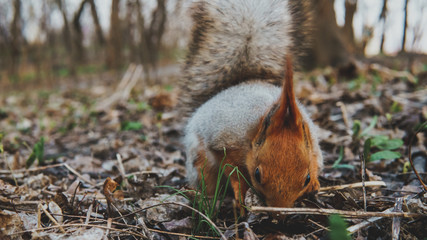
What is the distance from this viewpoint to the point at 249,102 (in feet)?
6.18

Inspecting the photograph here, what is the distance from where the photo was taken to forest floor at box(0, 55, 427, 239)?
1409mm

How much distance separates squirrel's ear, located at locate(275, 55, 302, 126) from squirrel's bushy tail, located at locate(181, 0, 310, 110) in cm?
100

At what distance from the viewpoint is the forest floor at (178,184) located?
4.62 feet

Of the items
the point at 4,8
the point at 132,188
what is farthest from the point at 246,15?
the point at 4,8

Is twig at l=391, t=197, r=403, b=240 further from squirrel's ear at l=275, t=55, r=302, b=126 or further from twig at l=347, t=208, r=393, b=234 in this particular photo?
squirrel's ear at l=275, t=55, r=302, b=126

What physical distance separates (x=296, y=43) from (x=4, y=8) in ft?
49.1

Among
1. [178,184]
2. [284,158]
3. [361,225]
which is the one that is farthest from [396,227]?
[178,184]

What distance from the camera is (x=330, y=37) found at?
7.07m

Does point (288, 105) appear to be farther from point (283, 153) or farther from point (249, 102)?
point (249, 102)

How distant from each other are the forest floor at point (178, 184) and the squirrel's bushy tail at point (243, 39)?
2.32ft

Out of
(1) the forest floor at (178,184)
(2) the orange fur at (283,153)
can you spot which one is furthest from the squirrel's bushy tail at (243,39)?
(2) the orange fur at (283,153)

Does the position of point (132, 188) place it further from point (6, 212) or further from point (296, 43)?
point (296, 43)

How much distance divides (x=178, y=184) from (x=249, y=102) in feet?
2.44

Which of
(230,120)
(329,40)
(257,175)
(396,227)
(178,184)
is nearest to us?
(396,227)
